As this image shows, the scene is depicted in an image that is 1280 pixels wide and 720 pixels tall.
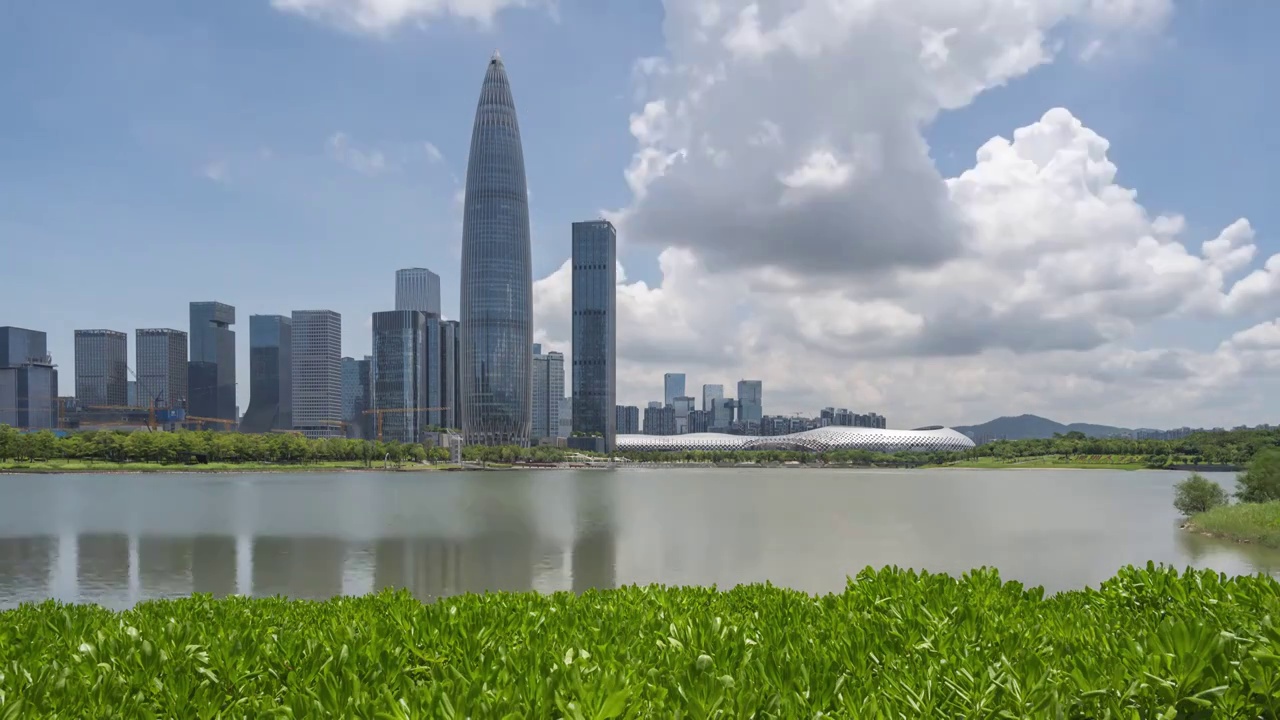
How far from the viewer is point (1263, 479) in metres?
51.4

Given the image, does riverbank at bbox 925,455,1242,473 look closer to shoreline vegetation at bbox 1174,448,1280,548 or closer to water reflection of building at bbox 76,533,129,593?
shoreline vegetation at bbox 1174,448,1280,548

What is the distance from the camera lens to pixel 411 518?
5403cm

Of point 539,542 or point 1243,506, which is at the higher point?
point 1243,506

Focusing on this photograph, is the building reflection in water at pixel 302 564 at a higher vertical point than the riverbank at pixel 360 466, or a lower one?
higher

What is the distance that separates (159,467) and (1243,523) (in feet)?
469

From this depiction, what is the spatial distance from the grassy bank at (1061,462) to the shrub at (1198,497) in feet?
348

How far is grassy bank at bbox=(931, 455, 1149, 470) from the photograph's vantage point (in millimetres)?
147500

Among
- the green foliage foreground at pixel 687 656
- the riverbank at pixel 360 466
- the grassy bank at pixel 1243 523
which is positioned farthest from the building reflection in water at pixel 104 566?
the riverbank at pixel 360 466

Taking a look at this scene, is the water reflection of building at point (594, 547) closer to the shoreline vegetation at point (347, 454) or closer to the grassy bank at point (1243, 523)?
the grassy bank at point (1243, 523)

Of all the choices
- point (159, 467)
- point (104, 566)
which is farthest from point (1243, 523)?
point (159, 467)

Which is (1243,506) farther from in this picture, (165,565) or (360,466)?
(360,466)

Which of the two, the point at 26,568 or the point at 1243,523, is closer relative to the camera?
the point at 26,568

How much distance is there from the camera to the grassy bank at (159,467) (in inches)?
4668

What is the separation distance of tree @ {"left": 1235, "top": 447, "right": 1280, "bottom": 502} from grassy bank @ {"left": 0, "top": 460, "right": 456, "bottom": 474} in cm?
13760
